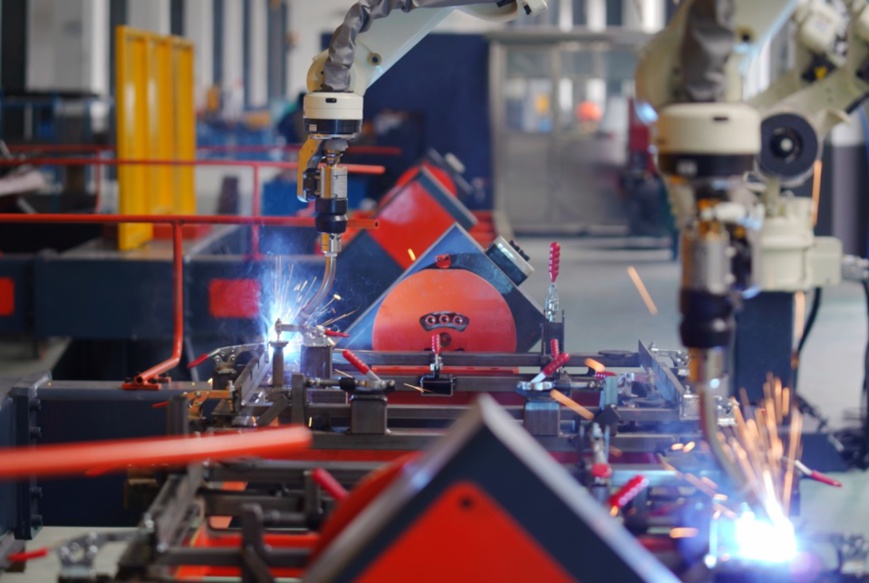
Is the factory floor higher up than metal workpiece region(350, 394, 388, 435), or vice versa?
metal workpiece region(350, 394, 388, 435)

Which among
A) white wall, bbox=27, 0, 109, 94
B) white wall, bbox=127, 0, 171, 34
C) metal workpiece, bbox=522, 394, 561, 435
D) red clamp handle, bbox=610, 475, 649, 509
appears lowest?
red clamp handle, bbox=610, 475, 649, 509

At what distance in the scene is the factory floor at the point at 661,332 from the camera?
5496 millimetres

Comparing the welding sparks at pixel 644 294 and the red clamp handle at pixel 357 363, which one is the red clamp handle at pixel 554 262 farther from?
the welding sparks at pixel 644 294

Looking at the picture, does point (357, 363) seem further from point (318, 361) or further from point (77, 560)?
point (77, 560)

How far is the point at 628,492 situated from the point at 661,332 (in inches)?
239

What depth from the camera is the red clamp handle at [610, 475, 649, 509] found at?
3.22 m

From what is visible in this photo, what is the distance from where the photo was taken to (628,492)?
323 centimetres

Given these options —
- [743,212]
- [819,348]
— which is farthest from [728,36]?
[819,348]

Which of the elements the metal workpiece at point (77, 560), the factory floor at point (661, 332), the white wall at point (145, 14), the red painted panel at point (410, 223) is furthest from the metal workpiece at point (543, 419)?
the white wall at point (145, 14)

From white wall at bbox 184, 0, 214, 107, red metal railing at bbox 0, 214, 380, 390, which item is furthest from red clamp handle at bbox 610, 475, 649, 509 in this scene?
white wall at bbox 184, 0, 214, 107

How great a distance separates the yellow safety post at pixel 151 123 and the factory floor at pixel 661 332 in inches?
56.1

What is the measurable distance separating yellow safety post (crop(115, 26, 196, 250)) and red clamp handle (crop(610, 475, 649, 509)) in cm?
569

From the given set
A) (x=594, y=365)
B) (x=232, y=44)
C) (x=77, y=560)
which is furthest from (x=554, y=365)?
(x=232, y=44)

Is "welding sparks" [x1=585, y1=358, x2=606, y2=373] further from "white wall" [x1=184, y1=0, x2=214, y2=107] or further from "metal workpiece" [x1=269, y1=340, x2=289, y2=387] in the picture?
"white wall" [x1=184, y1=0, x2=214, y2=107]
